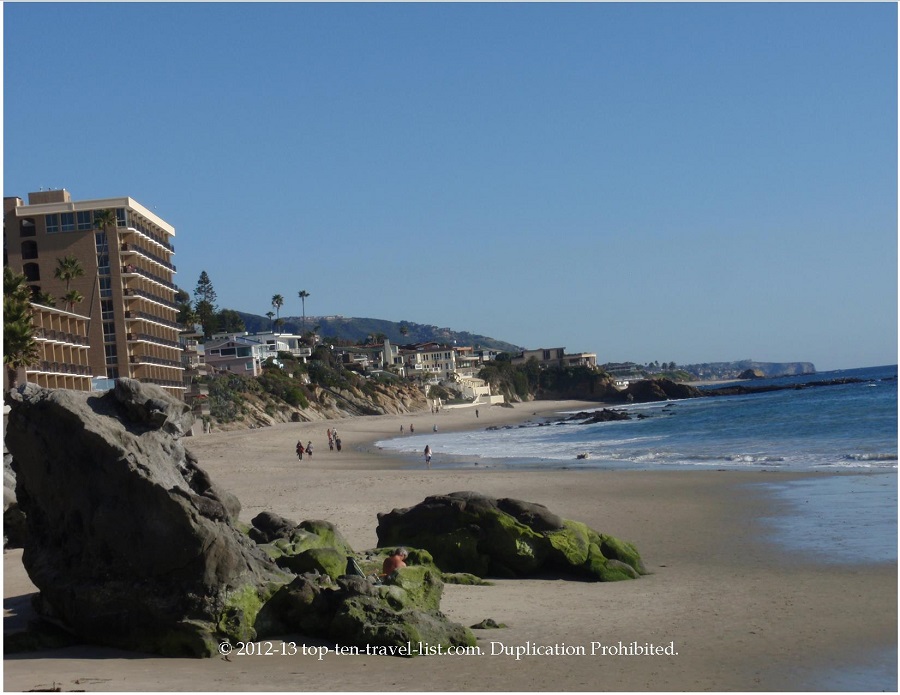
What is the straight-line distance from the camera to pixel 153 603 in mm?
9664

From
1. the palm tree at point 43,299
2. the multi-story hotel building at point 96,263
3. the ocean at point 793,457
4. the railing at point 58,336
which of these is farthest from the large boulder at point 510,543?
the multi-story hotel building at point 96,263

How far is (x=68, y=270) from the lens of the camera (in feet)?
226

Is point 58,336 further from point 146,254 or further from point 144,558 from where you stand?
point 144,558

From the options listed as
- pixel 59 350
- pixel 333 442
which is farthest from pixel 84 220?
pixel 333 442

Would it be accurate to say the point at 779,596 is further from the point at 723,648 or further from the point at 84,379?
the point at 84,379

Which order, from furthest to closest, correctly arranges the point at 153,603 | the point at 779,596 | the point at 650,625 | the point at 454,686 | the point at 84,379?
the point at 84,379, the point at 779,596, the point at 650,625, the point at 153,603, the point at 454,686

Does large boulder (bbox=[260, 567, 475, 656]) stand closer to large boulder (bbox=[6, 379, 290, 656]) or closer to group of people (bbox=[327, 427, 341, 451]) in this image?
large boulder (bbox=[6, 379, 290, 656])

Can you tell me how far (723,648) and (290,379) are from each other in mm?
108655

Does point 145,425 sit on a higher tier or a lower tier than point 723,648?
higher

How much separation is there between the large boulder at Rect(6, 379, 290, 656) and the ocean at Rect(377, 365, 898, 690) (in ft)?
18.3

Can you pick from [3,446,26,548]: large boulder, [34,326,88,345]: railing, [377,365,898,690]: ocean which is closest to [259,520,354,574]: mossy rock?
[3,446,26,548]: large boulder

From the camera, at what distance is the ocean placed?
16967 millimetres

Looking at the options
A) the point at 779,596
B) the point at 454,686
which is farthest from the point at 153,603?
the point at 779,596

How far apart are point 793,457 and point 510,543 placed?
84.7ft
